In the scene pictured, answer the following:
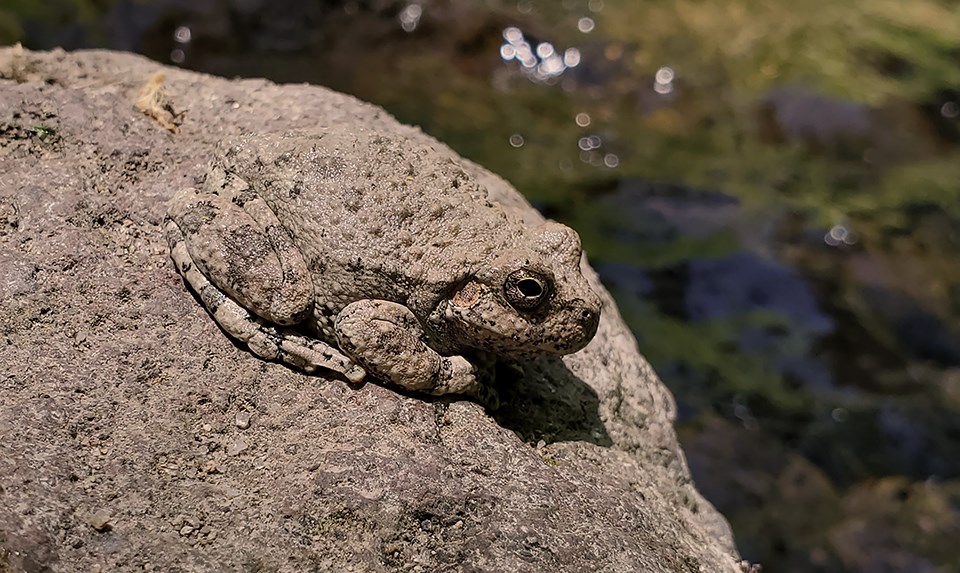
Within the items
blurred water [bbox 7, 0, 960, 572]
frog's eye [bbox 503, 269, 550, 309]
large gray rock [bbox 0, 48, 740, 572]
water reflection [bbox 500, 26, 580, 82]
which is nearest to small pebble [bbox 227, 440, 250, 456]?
large gray rock [bbox 0, 48, 740, 572]

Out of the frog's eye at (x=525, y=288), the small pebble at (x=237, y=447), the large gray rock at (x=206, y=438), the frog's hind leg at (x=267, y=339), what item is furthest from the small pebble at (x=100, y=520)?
the frog's eye at (x=525, y=288)

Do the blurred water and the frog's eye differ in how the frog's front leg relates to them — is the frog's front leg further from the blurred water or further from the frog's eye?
the blurred water

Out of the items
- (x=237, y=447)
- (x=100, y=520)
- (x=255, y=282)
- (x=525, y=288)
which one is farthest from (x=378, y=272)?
(x=100, y=520)

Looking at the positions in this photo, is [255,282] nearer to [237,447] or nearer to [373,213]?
[373,213]

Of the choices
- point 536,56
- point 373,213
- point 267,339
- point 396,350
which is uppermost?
point 373,213

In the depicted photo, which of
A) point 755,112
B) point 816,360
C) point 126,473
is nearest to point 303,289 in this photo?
point 126,473

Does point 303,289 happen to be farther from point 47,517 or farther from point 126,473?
point 47,517
